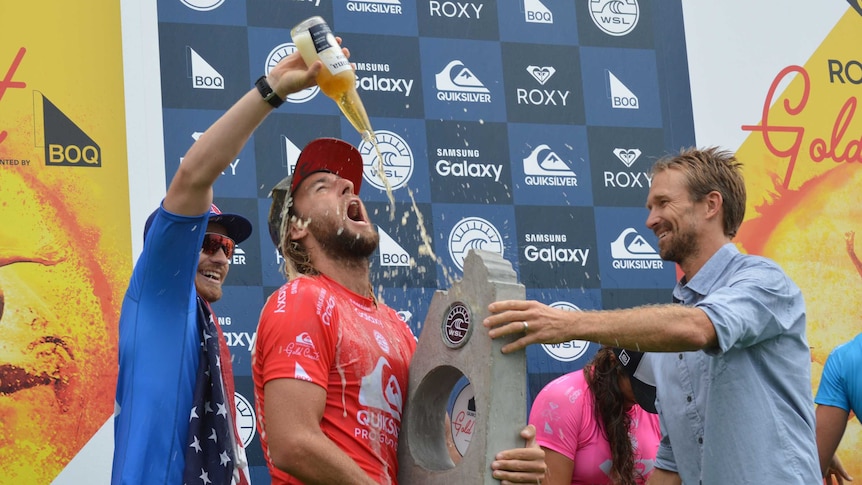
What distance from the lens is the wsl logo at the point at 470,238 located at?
4.11 meters

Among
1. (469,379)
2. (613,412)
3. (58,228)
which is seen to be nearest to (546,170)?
(613,412)

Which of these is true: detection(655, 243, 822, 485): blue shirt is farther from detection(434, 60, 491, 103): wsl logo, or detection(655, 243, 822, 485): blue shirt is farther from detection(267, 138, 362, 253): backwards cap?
detection(434, 60, 491, 103): wsl logo

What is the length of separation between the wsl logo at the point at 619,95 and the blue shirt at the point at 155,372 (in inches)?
94.7

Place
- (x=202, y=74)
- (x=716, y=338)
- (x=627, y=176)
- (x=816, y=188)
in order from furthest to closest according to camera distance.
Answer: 1. (x=816, y=188)
2. (x=627, y=176)
3. (x=202, y=74)
4. (x=716, y=338)

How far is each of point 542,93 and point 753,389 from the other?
198cm

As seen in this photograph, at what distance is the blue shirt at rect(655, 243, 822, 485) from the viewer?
2.59m

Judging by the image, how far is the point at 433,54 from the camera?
4227 mm

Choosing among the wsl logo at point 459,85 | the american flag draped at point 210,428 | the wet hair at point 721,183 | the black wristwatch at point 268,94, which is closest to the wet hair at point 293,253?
the american flag draped at point 210,428

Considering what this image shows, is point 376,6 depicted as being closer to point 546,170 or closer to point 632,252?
point 546,170

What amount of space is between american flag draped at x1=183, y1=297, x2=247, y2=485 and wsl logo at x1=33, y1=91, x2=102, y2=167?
132 centimetres

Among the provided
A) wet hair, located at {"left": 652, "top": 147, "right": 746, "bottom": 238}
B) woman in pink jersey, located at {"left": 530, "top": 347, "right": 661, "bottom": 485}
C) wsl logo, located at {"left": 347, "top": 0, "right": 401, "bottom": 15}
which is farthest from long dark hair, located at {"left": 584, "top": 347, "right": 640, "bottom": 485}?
wsl logo, located at {"left": 347, "top": 0, "right": 401, "bottom": 15}

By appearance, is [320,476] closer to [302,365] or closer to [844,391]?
[302,365]

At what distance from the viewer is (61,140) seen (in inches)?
146

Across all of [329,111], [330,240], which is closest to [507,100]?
[329,111]
